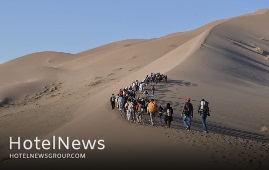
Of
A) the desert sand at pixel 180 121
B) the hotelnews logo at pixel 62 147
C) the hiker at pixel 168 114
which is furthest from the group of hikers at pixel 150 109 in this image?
the hotelnews logo at pixel 62 147

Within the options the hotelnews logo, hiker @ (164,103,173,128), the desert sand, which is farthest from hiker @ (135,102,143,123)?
the hotelnews logo

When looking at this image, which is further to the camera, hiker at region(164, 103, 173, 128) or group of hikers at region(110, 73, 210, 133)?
hiker at region(164, 103, 173, 128)

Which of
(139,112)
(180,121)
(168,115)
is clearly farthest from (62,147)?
(180,121)

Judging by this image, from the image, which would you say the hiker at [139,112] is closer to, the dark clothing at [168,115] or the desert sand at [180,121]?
the desert sand at [180,121]

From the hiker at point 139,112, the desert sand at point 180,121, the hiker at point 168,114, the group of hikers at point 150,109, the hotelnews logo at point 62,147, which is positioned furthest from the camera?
the hiker at point 139,112

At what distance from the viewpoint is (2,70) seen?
Answer: 275ft

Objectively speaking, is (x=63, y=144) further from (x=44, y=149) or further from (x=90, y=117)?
(x=90, y=117)

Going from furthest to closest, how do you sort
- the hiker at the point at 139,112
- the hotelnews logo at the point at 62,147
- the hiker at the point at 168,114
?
1. the hiker at the point at 139,112
2. the hiker at the point at 168,114
3. the hotelnews logo at the point at 62,147

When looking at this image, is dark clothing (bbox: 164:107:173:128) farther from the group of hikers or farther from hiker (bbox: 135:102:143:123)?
hiker (bbox: 135:102:143:123)

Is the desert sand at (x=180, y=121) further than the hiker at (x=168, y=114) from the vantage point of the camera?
No

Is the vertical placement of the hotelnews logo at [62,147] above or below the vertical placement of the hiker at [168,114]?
below

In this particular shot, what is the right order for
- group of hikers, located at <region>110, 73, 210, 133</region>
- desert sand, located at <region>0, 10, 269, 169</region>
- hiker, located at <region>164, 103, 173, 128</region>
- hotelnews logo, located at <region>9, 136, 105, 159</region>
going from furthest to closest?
hiker, located at <region>164, 103, 173, 128</region> < group of hikers, located at <region>110, 73, 210, 133</region> < hotelnews logo, located at <region>9, 136, 105, 159</region> < desert sand, located at <region>0, 10, 269, 169</region>

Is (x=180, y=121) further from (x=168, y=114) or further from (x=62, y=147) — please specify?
(x=62, y=147)

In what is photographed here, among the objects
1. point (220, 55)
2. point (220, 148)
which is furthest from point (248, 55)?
point (220, 148)
